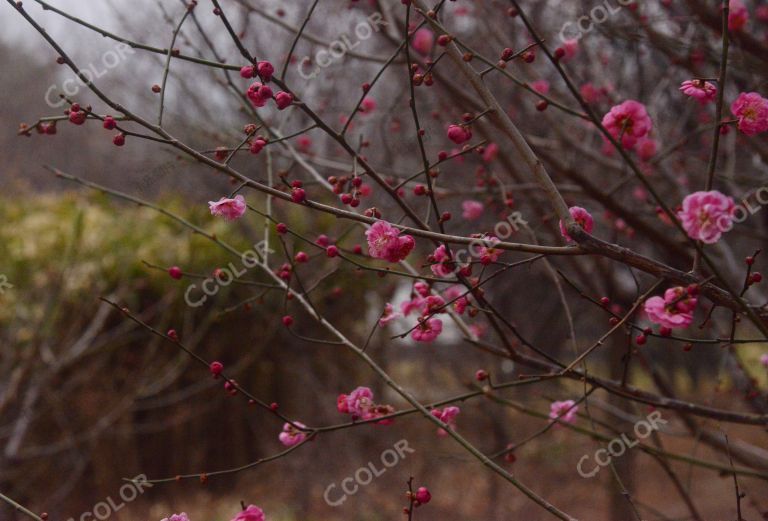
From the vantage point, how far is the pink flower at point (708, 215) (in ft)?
4.23

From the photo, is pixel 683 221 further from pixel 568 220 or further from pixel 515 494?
pixel 515 494

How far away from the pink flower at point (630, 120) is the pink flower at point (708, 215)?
Answer: 1.74ft

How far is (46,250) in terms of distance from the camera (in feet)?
16.9

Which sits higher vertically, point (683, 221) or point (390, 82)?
point (390, 82)

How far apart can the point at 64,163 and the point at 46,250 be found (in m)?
8.22

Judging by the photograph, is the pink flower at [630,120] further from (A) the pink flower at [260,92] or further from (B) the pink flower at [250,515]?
(B) the pink flower at [250,515]

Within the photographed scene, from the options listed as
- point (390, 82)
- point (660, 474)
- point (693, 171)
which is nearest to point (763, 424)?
point (693, 171)

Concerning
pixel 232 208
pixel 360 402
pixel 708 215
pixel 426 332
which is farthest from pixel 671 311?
pixel 232 208

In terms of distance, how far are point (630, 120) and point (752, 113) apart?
0.92ft

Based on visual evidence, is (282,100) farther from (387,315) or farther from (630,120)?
(630,120)

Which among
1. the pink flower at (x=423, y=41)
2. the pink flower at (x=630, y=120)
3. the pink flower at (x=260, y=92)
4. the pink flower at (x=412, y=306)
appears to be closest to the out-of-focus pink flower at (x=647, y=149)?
the pink flower at (x=423, y=41)

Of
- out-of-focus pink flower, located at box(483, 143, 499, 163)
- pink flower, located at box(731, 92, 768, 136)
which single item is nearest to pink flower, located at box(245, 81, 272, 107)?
pink flower, located at box(731, 92, 768, 136)

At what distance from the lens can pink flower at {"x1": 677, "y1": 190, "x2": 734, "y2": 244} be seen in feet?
4.23

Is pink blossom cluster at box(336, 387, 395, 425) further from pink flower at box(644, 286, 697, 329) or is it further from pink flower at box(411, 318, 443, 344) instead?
pink flower at box(644, 286, 697, 329)
